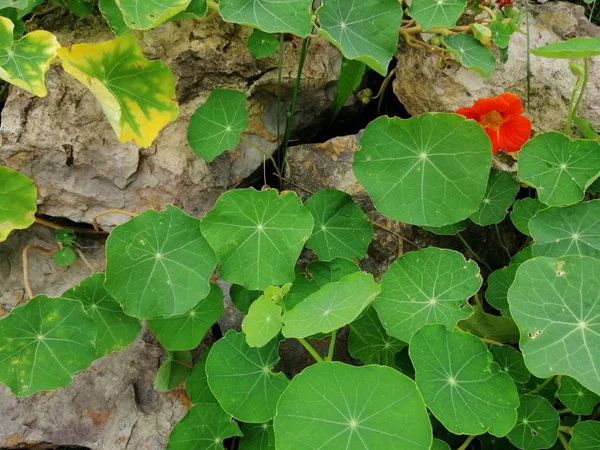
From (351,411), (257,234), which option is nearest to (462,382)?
(351,411)

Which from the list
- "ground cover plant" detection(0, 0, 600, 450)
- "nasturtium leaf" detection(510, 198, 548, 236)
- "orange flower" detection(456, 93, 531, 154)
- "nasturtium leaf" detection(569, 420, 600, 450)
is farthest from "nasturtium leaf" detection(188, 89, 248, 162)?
"nasturtium leaf" detection(569, 420, 600, 450)

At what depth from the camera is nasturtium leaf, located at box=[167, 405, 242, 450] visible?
71.2 inches

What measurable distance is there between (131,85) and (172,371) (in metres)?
1.00

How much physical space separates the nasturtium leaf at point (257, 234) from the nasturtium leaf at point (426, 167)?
27cm

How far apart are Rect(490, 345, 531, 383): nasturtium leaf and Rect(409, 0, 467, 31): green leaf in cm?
107

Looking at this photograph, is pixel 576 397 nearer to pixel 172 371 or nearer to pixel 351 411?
pixel 351 411

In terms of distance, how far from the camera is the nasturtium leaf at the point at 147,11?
166 cm

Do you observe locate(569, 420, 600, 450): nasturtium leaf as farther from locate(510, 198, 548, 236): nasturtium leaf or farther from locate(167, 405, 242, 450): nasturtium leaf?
locate(167, 405, 242, 450): nasturtium leaf

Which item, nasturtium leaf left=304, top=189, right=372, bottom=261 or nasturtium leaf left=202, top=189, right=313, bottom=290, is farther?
nasturtium leaf left=304, top=189, right=372, bottom=261

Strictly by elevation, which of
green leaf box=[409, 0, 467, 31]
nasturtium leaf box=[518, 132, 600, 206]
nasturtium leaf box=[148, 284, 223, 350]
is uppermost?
green leaf box=[409, 0, 467, 31]

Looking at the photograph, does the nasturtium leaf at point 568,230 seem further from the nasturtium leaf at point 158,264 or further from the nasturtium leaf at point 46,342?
the nasturtium leaf at point 46,342

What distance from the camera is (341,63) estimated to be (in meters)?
2.35

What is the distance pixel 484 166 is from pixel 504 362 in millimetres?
620

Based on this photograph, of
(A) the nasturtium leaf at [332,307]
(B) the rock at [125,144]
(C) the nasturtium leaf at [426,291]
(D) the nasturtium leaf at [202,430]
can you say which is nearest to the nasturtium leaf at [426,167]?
(C) the nasturtium leaf at [426,291]
